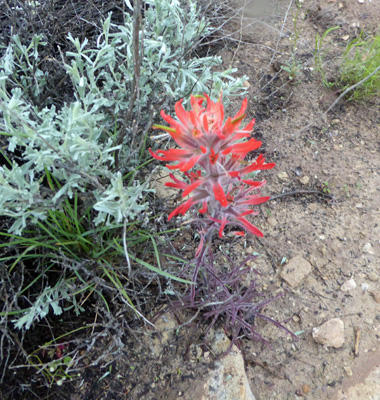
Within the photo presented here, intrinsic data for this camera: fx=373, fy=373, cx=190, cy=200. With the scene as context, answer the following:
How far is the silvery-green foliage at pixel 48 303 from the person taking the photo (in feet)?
4.10

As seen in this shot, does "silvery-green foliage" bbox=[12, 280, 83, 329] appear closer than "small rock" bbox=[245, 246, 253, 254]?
Yes

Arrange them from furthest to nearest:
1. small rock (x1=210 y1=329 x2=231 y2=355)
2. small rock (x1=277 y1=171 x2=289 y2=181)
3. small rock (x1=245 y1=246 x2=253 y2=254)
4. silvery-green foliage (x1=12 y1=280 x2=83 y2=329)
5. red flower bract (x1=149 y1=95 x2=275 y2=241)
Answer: small rock (x1=277 y1=171 x2=289 y2=181), small rock (x1=245 y1=246 x2=253 y2=254), small rock (x1=210 y1=329 x2=231 y2=355), silvery-green foliage (x1=12 y1=280 x2=83 y2=329), red flower bract (x1=149 y1=95 x2=275 y2=241)

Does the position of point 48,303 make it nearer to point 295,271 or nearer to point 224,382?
point 224,382

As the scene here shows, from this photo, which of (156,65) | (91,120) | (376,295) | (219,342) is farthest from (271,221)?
(91,120)

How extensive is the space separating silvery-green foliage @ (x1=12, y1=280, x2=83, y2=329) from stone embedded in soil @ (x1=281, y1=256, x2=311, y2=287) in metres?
0.92

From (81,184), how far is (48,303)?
43 cm

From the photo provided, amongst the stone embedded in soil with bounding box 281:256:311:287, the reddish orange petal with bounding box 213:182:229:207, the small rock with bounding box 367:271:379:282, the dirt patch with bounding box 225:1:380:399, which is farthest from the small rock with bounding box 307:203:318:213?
the reddish orange petal with bounding box 213:182:229:207

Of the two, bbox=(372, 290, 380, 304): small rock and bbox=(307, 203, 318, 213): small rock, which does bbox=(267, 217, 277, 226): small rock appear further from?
bbox=(372, 290, 380, 304): small rock

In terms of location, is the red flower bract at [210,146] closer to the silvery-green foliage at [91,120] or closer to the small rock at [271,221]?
the silvery-green foliage at [91,120]

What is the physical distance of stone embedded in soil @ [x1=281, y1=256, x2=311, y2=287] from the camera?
5.60ft

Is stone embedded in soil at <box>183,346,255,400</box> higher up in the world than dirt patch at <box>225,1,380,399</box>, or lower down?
lower down

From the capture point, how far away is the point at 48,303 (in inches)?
51.1

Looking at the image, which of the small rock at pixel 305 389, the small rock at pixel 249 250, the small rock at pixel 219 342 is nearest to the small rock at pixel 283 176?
the small rock at pixel 249 250

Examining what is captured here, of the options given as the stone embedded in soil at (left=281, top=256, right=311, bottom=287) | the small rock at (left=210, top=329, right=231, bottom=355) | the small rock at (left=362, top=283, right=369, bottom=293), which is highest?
the small rock at (left=362, top=283, right=369, bottom=293)
